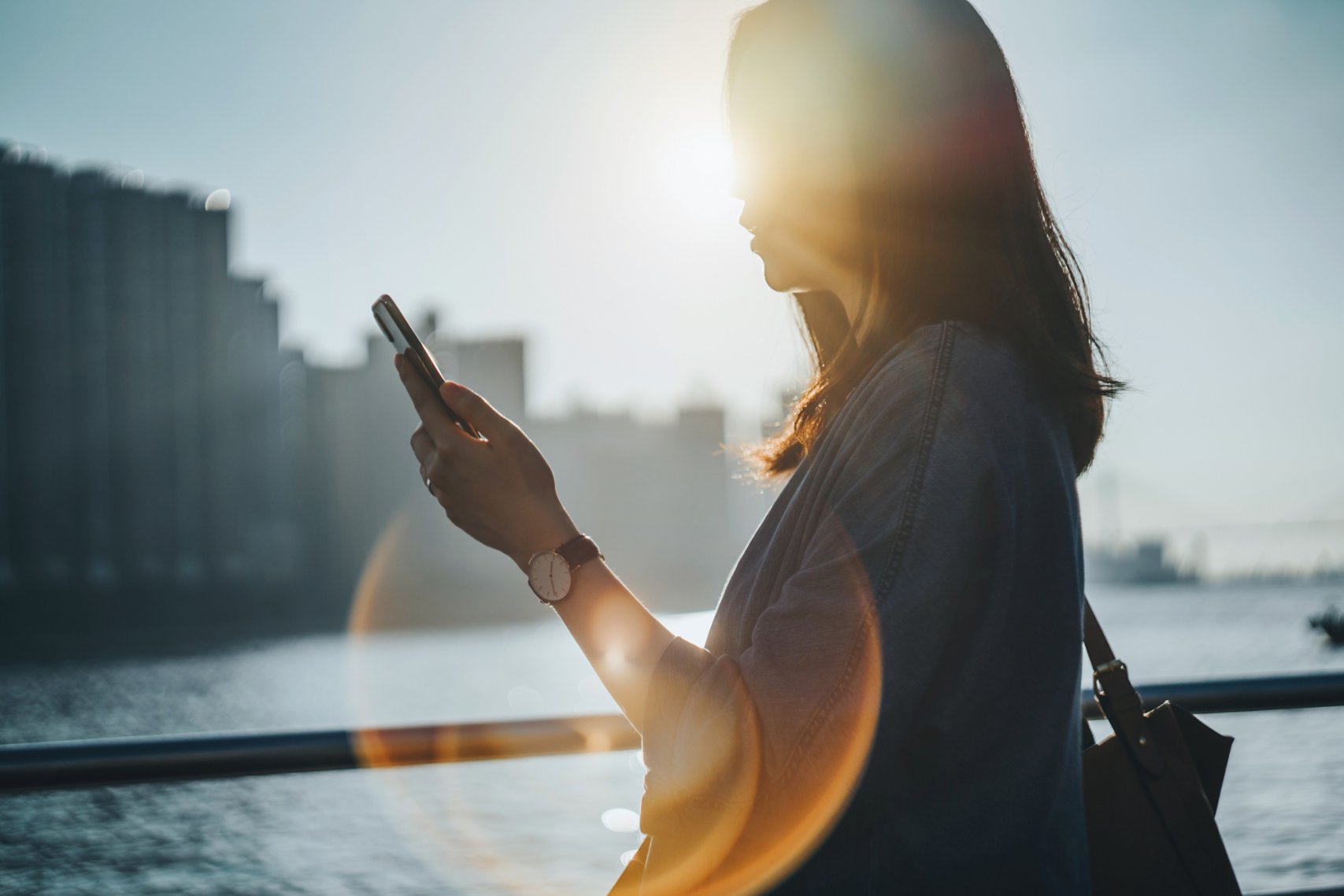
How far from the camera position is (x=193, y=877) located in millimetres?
21578

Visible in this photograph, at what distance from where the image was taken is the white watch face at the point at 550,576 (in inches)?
42.9

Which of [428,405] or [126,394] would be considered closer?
[428,405]

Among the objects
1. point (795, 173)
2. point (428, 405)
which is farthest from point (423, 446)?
point (795, 173)

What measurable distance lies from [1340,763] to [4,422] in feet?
319

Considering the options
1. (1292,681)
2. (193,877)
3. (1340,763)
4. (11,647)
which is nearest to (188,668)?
(11,647)

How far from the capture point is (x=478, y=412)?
1160 millimetres

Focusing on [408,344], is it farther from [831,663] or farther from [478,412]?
[831,663]

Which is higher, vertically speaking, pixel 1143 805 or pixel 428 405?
pixel 428 405

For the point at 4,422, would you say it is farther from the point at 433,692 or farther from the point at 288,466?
the point at 433,692

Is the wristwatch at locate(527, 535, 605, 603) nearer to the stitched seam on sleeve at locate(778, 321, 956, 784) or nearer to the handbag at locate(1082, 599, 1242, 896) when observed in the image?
the stitched seam on sleeve at locate(778, 321, 956, 784)

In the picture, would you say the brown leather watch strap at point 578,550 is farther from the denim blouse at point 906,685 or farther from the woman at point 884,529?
the denim blouse at point 906,685

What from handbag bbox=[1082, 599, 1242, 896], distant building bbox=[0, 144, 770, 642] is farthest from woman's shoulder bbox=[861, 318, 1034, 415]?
distant building bbox=[0, 144, 770, 642]

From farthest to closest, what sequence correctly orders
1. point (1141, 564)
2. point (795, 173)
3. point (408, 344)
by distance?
point (1141, 564), point (408, 344), point (795, 173)

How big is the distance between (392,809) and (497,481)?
3394cm
